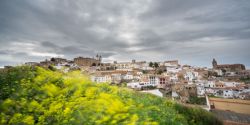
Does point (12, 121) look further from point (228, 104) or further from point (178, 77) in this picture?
point (178, 77)

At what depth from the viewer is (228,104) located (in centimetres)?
2167

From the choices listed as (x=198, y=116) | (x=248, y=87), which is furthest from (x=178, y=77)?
(x=198, y=116)

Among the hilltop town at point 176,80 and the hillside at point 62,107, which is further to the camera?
the hilltop town at point 176,80

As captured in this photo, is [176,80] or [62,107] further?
[176,80]

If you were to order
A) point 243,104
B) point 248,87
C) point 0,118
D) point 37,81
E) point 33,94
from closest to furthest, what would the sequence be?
point 0,118
point 33,94
point 37,81
point 243,104
point 248,87

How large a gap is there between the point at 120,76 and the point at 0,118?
68.1 metres

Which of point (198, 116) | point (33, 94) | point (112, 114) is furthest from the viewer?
point (198, 116)

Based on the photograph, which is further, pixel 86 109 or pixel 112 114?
pixel 86 109

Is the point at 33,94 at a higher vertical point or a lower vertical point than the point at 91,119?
higher

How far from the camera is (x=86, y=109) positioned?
139 inches

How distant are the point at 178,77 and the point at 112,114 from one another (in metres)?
75.1

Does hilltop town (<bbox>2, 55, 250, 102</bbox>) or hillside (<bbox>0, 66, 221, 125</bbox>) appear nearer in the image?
hillside (<bbox>0, 66, 221, 125</bbox>)

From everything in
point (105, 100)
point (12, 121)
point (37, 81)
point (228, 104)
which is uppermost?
point (37, 81)

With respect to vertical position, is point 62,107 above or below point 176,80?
above
